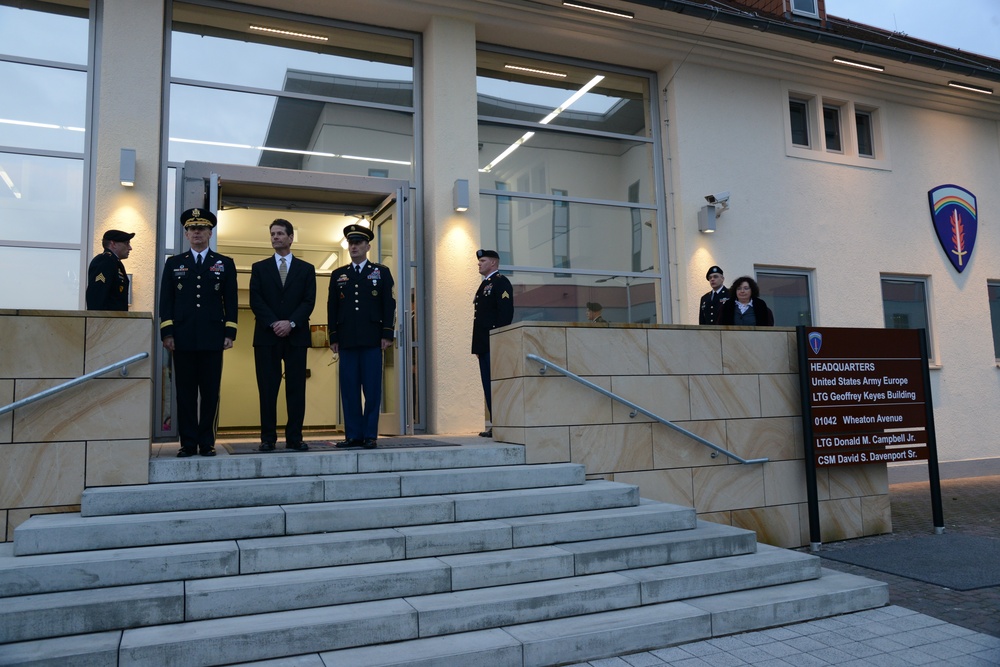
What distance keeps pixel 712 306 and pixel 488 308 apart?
274 centimetres

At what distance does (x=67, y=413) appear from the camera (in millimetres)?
5613

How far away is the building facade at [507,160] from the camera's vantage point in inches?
351

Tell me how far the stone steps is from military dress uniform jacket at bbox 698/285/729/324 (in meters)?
3.29

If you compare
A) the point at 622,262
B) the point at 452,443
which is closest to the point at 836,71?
the point at 622,262

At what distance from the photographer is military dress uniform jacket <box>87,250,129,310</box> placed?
655 cm

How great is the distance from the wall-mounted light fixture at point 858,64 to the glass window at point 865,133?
0.86 metres

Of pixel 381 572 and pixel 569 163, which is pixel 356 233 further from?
pixel 569 163

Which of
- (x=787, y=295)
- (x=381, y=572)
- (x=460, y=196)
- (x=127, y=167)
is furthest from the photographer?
(x=787, y=295)

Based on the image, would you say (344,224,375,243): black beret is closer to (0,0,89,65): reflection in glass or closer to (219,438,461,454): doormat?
(219,438,461,454): doormat

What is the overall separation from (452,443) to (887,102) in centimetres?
1028

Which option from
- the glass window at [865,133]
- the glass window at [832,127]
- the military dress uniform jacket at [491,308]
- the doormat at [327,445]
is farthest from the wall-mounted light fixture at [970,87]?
the doormat at [327,445]

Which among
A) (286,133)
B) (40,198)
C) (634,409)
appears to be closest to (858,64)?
(634,409)

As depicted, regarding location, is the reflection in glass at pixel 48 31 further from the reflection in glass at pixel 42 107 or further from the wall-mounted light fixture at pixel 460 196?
the wall-mounted light fixture at pixel 460 196

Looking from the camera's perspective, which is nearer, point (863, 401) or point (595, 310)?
point (863, 401)
